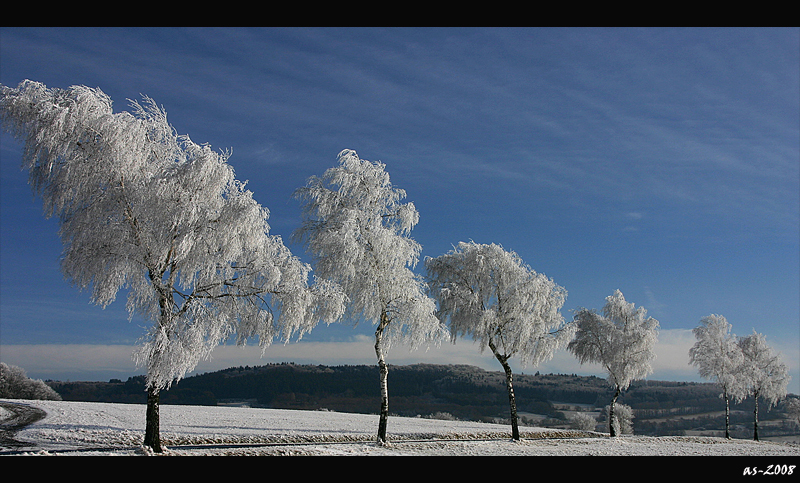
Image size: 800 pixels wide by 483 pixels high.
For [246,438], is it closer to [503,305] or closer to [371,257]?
[371,257]

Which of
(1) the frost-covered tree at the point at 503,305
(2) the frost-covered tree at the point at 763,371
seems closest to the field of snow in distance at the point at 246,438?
(1) the frost-covered tree at the point at 503,305

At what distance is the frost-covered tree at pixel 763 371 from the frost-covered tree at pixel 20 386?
65.2 meters

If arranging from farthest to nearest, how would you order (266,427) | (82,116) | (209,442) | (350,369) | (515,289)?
(350,369) < (515,289) < (266,427) < (209,442) < (82,116)

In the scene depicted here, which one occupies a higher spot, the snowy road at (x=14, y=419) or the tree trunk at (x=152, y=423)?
the tree trunk at (x=152, y=423)

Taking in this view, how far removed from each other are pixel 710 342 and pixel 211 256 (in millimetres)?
45207

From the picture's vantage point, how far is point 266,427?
2655cm

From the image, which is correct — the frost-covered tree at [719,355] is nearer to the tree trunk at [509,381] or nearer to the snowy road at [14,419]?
the tree trunk at [509,381]

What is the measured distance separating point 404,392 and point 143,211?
73.6m

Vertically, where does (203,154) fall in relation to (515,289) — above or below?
above

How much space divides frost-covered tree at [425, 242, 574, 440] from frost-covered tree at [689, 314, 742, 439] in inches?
926

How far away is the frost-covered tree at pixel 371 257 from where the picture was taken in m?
22.5

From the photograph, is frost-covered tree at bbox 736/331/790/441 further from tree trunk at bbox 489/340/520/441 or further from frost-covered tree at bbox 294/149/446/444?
frost-covered tree at bbox 294/149/446/444

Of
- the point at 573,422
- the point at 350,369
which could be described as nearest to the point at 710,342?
the point at 573,422
